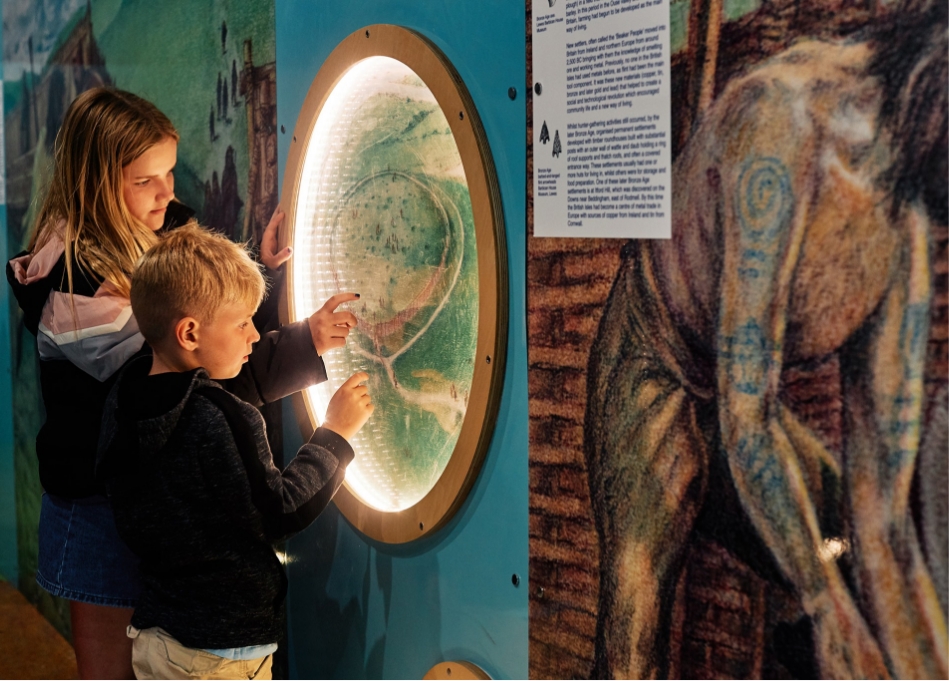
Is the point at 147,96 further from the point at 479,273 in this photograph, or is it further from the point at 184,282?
the point at 479,273

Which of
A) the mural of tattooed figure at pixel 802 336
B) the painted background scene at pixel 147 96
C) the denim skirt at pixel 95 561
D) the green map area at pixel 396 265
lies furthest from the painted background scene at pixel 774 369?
the painted background scene at pixel 147 96

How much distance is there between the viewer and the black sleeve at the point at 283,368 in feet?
7.42

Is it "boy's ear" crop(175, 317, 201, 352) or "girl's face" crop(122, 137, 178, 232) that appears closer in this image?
"boy's ear" crop(175, 317, 201, 352)

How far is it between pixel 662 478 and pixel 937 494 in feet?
1.43

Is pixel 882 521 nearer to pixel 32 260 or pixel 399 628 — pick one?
pixel 399 628

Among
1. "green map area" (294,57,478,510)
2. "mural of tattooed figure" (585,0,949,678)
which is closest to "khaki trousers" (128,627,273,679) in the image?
"green map area" (294,57,478,510)

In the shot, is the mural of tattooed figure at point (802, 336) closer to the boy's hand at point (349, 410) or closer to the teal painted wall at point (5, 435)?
A: the boy's hand at point (349, 410)

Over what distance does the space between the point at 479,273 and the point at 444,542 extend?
579 mm

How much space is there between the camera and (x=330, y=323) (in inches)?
88.8

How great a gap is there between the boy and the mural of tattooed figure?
0.69 m

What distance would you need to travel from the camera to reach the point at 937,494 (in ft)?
4.05

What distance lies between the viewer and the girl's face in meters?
2.31

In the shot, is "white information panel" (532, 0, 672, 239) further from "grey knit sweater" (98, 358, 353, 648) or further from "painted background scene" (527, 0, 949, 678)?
"grey knit sweater" (98, 358, 353, 648)

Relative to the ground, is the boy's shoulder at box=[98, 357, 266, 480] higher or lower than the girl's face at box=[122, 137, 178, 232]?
lower
